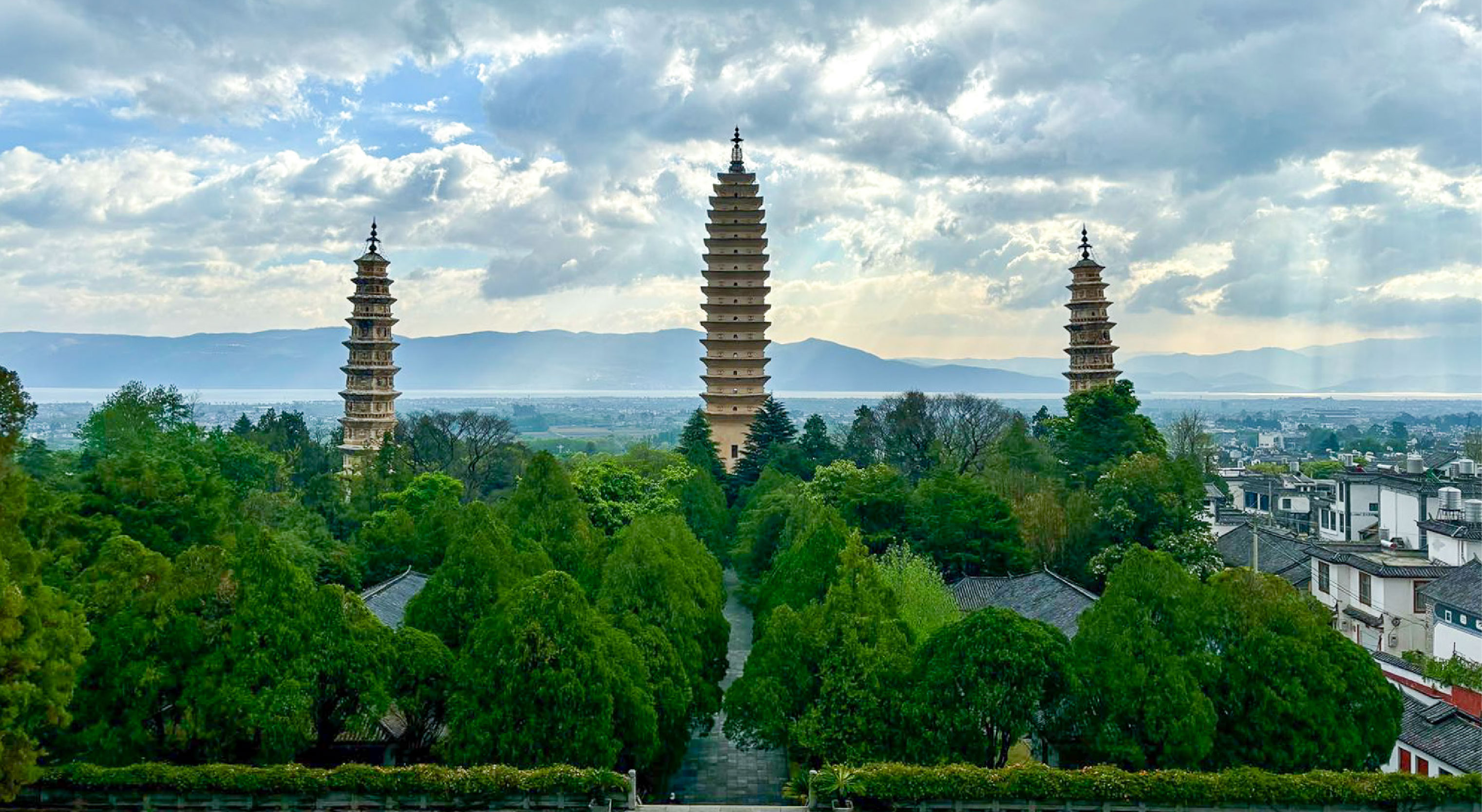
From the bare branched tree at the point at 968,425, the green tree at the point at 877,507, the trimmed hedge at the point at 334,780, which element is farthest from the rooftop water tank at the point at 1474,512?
the trimmed hedge at the point at 334,780

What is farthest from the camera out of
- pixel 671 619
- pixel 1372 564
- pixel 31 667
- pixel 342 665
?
pixel 1372 564

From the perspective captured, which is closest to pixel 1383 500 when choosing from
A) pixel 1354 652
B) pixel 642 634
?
pixel 1354 652

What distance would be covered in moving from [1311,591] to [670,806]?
19.9m

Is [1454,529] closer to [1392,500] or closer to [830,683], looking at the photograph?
[1392,500]

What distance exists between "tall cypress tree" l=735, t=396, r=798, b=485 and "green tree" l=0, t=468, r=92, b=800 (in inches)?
1167

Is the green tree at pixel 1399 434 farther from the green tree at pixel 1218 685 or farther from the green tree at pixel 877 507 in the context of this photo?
the green tree at pixel 1218 685

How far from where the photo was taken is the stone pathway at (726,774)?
16.3 m

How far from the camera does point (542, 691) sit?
1385 cm

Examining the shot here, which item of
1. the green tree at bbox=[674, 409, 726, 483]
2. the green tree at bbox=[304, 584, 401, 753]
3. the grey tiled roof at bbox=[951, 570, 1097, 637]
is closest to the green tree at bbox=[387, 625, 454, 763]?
the green tree at bbox=[304, 584, 401, 753]

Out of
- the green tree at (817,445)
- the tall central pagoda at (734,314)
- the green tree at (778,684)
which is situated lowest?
the green tree at (778,684)

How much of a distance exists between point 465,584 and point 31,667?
605 cm

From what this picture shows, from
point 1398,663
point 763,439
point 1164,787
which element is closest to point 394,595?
point 1164,787

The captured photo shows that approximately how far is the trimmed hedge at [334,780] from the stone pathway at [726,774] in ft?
6.18

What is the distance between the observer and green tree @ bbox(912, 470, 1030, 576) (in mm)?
25469
